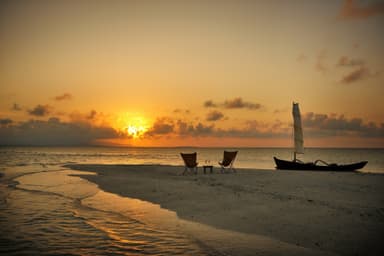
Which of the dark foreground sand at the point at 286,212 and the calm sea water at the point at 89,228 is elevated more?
the dark foreground sand at the point at 286,212

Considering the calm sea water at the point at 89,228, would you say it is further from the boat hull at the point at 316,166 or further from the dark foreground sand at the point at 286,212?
the boat hull at the point at 316,166

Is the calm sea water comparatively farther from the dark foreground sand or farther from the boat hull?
the boat hull

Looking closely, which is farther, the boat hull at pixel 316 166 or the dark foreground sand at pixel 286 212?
the boat hull at pixel 316 166

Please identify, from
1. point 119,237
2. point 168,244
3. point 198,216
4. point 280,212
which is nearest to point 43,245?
point 119,237

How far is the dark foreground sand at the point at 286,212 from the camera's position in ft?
21.6

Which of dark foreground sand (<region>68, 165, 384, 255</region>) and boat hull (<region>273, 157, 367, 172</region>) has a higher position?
boat hull (<region>273, 157, 367, 172</region>)

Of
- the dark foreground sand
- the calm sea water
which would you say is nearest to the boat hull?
the dark foreground sand

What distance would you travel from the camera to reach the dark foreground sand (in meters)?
6.58

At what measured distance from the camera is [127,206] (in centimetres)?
1116

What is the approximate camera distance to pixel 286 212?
29.4 ft

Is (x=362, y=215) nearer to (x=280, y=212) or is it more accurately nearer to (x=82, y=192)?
(x=280, y=212)

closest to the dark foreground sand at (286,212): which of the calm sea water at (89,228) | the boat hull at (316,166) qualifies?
the calm sea water at (89,228)

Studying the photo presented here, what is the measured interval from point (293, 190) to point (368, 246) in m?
6.28

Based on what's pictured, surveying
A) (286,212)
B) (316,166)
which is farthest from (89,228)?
(316,166)
